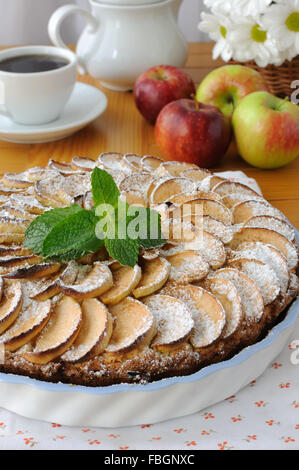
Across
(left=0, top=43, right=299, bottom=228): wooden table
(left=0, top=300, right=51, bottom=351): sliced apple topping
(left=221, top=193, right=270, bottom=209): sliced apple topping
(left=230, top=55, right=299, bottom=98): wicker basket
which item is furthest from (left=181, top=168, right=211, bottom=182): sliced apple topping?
(left=230, top=55, right=299, bottom=98): wicker basket

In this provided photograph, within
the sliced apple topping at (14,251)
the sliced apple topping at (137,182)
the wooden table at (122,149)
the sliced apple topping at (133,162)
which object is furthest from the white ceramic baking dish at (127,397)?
the wooden table at (122,149)

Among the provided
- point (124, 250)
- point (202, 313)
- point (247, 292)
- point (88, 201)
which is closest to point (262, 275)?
point (247, 292)

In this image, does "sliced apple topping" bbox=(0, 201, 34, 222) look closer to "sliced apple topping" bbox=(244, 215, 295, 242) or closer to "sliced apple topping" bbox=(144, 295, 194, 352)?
"sliced apple topping" bbox=(144, 295, 194, 352)

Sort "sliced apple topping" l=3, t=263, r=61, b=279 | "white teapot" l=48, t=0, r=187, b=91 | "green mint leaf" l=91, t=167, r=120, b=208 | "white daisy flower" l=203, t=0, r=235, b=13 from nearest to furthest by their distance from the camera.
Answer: "sliced apple topping" l=3, t=263, r=61, b=279 → "green mint leaf" l=91, t=167, r=120, b=208 → "white daisy flower" l=203, t=0, r=235, b=13 → "white teapot" l=48, t=0, r=187, b=91

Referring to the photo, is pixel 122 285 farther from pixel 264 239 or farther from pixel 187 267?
pixel 264 239

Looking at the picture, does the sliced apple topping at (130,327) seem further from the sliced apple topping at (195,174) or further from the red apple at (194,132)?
the red apple at (194,132)
